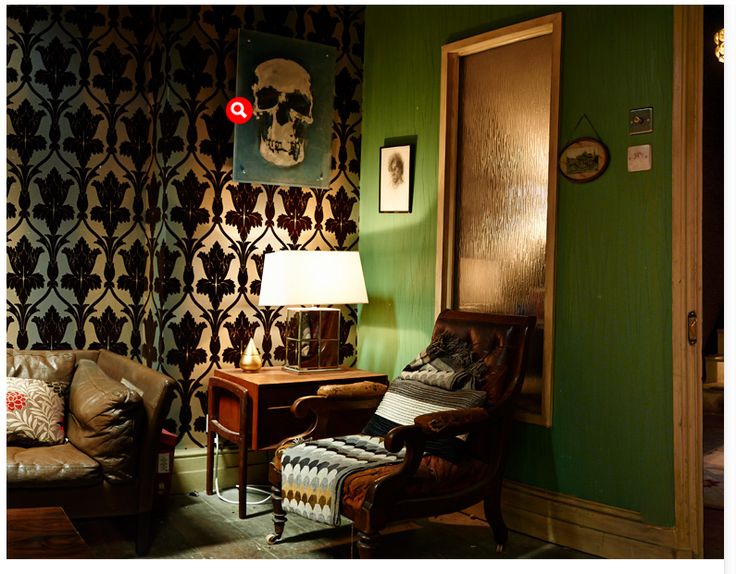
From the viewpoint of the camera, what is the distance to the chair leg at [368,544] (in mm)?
2848

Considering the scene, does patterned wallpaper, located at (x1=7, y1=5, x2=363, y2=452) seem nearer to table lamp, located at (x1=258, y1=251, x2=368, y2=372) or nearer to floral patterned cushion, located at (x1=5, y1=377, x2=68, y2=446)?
table lamp, located at (x1=258, y1=251, x2=368, y2=372)

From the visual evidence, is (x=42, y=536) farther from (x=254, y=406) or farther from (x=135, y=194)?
(x=135, y=194)

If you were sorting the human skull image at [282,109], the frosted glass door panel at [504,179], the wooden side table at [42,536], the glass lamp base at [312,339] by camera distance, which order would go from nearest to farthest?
1. the wooden side table at [42,536]
2. the frosted glass door panel at [504,179]
3. the glass lamp base at [312,339]
4. the human skull image at [282,109]

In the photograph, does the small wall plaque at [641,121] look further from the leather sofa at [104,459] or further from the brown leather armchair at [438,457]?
the leather sofa at [104,459]

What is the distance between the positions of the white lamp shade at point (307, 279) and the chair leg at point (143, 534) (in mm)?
1131

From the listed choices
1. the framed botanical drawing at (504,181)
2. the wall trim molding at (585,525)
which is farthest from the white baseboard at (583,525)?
the framed botanical drawing at (504,181)

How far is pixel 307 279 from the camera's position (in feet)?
12.8

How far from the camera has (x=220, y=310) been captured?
13.7ft

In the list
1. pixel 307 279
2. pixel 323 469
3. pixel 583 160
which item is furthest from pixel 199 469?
pixel 583 160

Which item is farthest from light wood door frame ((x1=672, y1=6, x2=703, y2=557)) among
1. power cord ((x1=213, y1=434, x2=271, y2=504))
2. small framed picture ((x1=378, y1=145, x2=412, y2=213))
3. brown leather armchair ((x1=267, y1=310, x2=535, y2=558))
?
power cord ((x1=213, y1=434, x2=271, y2=504))

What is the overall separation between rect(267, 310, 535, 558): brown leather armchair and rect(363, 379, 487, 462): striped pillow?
4 cm

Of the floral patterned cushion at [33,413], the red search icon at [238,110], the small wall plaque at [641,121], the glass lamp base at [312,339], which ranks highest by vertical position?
the red search icon at [238,110]

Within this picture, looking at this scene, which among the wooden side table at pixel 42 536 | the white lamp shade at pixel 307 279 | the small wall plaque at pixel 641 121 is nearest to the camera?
the wooden side table at pixel 42 536
